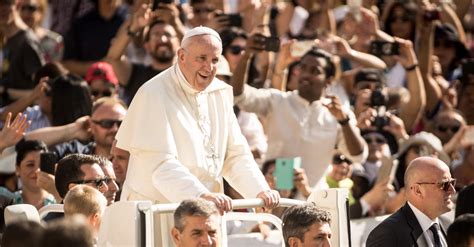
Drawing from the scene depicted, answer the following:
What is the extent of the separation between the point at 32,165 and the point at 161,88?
2.46 m

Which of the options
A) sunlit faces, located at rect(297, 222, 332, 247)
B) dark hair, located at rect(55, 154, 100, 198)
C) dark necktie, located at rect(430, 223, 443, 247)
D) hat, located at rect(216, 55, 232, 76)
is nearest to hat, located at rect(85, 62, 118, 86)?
hat, located at rect(216, 55, 232, 76)

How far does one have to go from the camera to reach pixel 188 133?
31.9 ft

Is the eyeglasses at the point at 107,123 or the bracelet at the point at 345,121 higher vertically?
the eyeglasses at the point at 107,123

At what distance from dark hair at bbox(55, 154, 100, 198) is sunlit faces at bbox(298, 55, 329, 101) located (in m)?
3.55

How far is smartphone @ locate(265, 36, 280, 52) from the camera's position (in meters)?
13.2

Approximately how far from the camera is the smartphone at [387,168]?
13297 millimetres

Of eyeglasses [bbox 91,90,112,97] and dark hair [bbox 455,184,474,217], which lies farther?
eyeglasses [bbox 91,90,112,97]

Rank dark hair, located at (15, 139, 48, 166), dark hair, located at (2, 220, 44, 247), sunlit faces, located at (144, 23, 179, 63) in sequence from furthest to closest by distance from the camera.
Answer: sunlit faces, located at (144, 23, 179, 63) < dark hair, located at (15, 139, 48, 166) < dark hair, located at (2, 220, 44, 247)

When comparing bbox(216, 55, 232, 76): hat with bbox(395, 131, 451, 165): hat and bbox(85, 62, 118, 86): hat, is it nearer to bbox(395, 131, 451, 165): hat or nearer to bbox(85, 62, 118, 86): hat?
bbox(85, 62, 118, 86): hat

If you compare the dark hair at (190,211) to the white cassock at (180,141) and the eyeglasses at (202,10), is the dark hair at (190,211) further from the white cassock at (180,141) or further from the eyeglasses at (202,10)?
the eyeglasses at (202,10)

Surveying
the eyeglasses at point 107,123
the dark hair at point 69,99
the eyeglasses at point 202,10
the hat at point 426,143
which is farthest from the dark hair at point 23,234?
the eyeglasses at point 202,10

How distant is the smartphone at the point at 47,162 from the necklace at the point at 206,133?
6.73 feet

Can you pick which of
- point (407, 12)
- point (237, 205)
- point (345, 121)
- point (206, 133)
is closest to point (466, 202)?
point (345, 121)

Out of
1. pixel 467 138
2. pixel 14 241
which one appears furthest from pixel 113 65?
pixel 14 241
